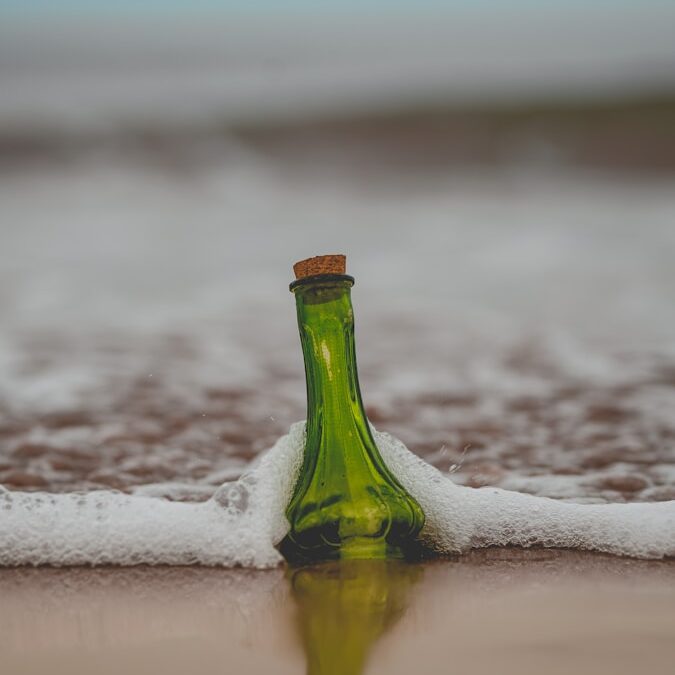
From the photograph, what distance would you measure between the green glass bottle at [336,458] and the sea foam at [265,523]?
0.05 metres

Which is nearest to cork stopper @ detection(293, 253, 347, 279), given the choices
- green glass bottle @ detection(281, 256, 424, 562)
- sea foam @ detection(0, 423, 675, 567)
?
green glass bottle @ detection(281, 256, 424, 562)

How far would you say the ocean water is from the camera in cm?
80

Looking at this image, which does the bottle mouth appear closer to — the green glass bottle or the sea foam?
the green glass bottle

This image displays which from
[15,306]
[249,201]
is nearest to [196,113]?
[249,201]

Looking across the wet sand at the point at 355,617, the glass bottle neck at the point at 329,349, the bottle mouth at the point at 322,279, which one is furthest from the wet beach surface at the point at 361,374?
the bottle mouth at the point at 322,279

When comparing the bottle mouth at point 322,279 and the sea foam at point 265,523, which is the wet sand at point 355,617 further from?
the bottle mouth at point 322,279

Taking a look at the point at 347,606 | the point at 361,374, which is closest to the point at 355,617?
the point at 347,606

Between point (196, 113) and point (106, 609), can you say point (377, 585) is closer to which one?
point (106, 609)

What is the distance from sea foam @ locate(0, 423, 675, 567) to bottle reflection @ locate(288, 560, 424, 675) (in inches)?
2.6

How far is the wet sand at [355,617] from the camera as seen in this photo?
567mm

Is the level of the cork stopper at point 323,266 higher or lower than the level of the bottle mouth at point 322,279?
higher

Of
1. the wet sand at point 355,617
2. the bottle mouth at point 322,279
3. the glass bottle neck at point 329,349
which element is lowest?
the wet sand at point 355,617

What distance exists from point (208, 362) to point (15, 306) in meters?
1.11

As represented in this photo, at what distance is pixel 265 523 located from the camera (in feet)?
2.49
